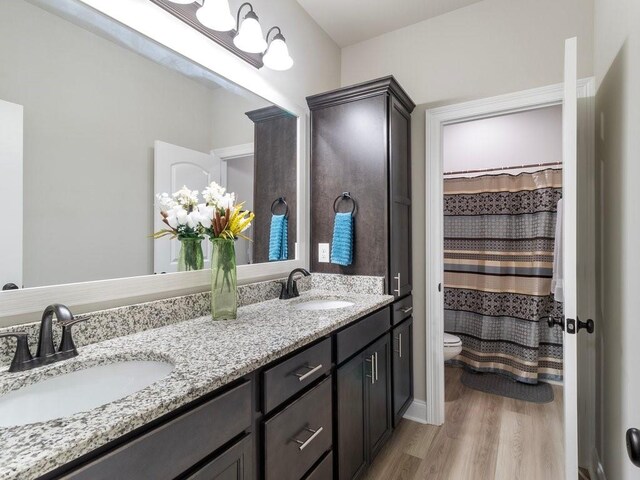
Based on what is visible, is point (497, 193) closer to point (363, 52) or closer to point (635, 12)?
point (363, 52)

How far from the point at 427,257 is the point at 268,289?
3.56 feet

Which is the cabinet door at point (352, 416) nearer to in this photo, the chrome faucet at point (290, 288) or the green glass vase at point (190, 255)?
the chrome faucet at point (290, 288)

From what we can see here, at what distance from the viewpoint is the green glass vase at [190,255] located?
1411 mm

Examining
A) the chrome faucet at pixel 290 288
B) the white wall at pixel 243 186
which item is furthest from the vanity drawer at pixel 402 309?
the white wall at pixel 243 186

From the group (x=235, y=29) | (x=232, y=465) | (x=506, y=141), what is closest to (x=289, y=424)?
(x=232, y=465)

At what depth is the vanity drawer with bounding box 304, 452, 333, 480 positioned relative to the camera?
48.1 inches

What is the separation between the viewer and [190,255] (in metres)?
1.44

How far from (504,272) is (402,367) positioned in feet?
4.80

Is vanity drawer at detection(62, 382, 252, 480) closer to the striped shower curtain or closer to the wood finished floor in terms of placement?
the wood finished floor

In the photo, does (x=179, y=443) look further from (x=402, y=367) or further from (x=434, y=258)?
(x=434, y=258)

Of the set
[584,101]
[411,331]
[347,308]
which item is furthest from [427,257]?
[584,101]

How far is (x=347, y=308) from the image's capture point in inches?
63.4

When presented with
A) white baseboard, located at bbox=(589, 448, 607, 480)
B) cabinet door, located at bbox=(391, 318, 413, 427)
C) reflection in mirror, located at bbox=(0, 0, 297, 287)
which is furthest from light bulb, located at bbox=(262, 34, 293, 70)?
white baseboard, located at bbox=(589, 448, 607, 480)

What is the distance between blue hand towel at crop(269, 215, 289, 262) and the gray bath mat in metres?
1.94
